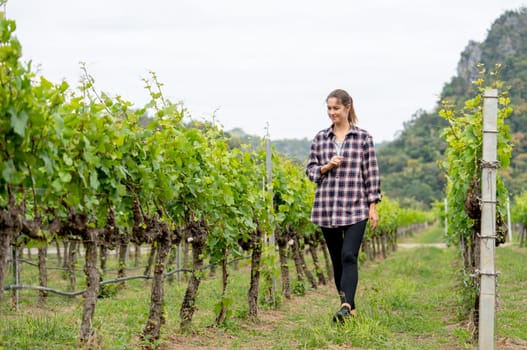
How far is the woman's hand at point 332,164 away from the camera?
5.87m

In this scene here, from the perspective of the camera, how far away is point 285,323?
708 cm

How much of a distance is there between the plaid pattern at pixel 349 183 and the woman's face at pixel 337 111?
135 mm

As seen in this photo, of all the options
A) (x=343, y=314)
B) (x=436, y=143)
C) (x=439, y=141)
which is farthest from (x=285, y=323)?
(x=436, y=143)

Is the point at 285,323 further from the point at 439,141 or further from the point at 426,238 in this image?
the point at 439,141

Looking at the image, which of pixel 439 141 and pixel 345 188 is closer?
pixel 345 188

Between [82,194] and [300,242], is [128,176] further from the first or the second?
[300,242]

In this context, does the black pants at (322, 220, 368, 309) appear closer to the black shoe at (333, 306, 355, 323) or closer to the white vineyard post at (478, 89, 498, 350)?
the black shoe at (333, 306, 355, 323)

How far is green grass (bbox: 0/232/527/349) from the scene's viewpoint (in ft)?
17.6

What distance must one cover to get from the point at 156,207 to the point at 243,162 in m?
2.23

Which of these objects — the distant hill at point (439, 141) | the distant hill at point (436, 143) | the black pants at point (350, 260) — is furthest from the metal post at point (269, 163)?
the distant hill at point (439, 141)

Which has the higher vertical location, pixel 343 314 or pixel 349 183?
pixel 349 183

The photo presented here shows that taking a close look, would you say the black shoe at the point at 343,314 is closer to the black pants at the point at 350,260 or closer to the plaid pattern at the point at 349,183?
the black pants at the point at 350,260

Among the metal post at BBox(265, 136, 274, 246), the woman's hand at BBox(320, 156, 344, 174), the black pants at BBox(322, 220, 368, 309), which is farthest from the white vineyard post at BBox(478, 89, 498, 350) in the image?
the metal post at BBox(265, 136, 274, 246)

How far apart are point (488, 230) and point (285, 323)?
117 inches
